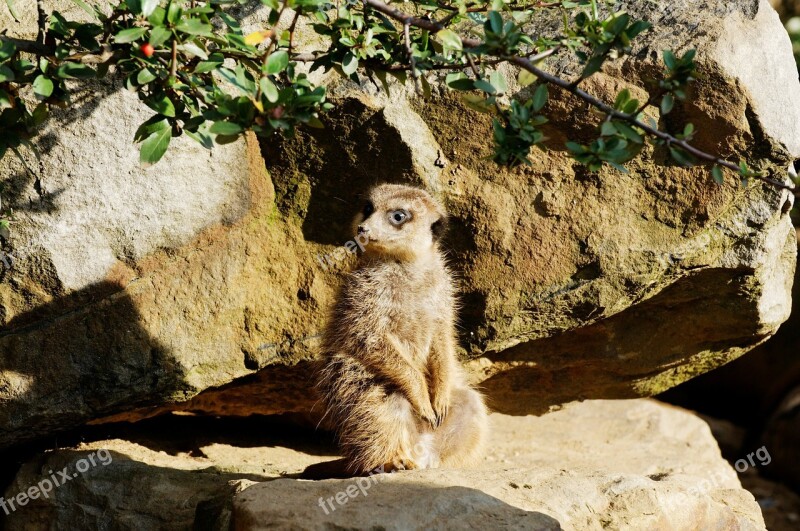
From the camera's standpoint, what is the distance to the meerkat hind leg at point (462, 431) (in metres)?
3.82

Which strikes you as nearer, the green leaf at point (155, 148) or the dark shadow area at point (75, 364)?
the green leaf at point (155, 148)

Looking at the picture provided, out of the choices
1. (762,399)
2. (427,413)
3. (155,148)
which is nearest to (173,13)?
(155,148)

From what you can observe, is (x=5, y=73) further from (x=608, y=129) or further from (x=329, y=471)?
(x=329, y=471)

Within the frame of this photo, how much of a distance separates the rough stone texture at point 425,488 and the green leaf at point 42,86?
4.64 ft

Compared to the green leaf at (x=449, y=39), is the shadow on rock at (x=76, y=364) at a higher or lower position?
lower

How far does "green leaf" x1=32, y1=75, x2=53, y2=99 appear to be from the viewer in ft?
8.83

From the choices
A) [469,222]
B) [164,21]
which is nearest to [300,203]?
[469,222]

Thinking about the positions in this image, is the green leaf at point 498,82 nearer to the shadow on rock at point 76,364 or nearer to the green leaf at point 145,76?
the green leaf at point 145,76

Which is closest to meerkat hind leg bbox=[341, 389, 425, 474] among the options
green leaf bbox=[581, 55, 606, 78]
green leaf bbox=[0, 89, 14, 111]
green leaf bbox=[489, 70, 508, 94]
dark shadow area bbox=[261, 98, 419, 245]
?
dark shadow area bbox=[261, 98, 419, 245]

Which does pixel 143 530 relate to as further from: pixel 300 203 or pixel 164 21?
pixel 164 21

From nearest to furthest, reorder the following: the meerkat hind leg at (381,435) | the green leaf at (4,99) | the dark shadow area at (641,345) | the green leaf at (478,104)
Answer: the green leaf at (4,99), the green leaf at (478,104), the meerkat hind leg at (381,435), the dark shadow area at (641,345)

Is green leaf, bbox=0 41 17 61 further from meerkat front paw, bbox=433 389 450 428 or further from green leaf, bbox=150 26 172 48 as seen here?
meerkat front paw, bbox=433 389 450 428

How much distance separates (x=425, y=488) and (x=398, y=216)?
1252 millimetres

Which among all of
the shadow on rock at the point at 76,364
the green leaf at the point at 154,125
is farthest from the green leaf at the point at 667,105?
the shadow on rock at the point at 76,364
